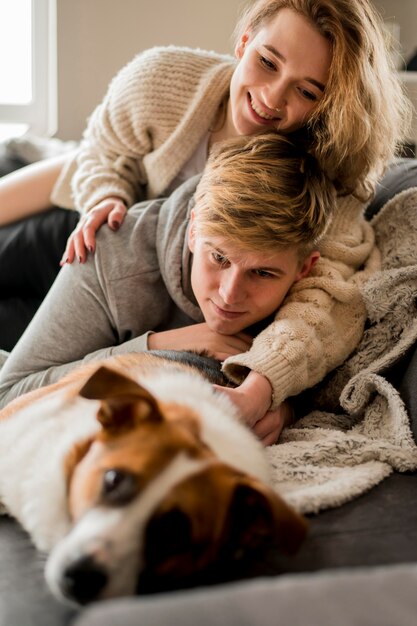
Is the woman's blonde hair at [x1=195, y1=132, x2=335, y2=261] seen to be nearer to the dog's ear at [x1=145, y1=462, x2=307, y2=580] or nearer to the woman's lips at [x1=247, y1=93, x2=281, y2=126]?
the woman's lips at [x1=247, y1=93, x2=281, y2=126]

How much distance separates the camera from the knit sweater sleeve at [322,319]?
1534mm

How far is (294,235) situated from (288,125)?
0.40 metres

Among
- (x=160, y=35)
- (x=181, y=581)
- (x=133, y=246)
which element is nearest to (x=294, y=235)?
(x=133, y=246)

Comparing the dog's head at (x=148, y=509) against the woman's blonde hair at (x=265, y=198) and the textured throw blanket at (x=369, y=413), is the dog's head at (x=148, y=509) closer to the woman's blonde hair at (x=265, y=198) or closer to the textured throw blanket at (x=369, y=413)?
the textured throw blanket at (x=369, y=413)

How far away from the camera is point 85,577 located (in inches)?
34.7

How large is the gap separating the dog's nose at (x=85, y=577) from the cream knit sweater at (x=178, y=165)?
834 millimetres

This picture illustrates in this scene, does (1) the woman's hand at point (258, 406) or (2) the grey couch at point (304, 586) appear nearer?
(2) the grey couch at point (304, 586)

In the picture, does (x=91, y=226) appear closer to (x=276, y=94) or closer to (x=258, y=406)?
(x=276, y=94)

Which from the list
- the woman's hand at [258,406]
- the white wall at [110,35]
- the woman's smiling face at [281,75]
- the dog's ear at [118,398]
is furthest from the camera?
the white wall at [110,35]

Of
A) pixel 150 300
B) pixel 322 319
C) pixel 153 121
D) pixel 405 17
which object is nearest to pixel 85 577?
pixel 322 319

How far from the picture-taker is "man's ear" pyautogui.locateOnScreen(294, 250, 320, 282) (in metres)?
1.71

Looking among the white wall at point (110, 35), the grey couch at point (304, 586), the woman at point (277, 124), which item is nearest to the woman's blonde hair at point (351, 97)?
the woman at point (277, 124)

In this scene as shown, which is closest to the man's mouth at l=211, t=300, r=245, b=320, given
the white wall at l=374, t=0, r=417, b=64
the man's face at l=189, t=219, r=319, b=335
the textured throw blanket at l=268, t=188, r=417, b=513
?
the man's face at l=189, t=219, r=319, b=335

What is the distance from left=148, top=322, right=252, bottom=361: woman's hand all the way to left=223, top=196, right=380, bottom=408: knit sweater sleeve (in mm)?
97
